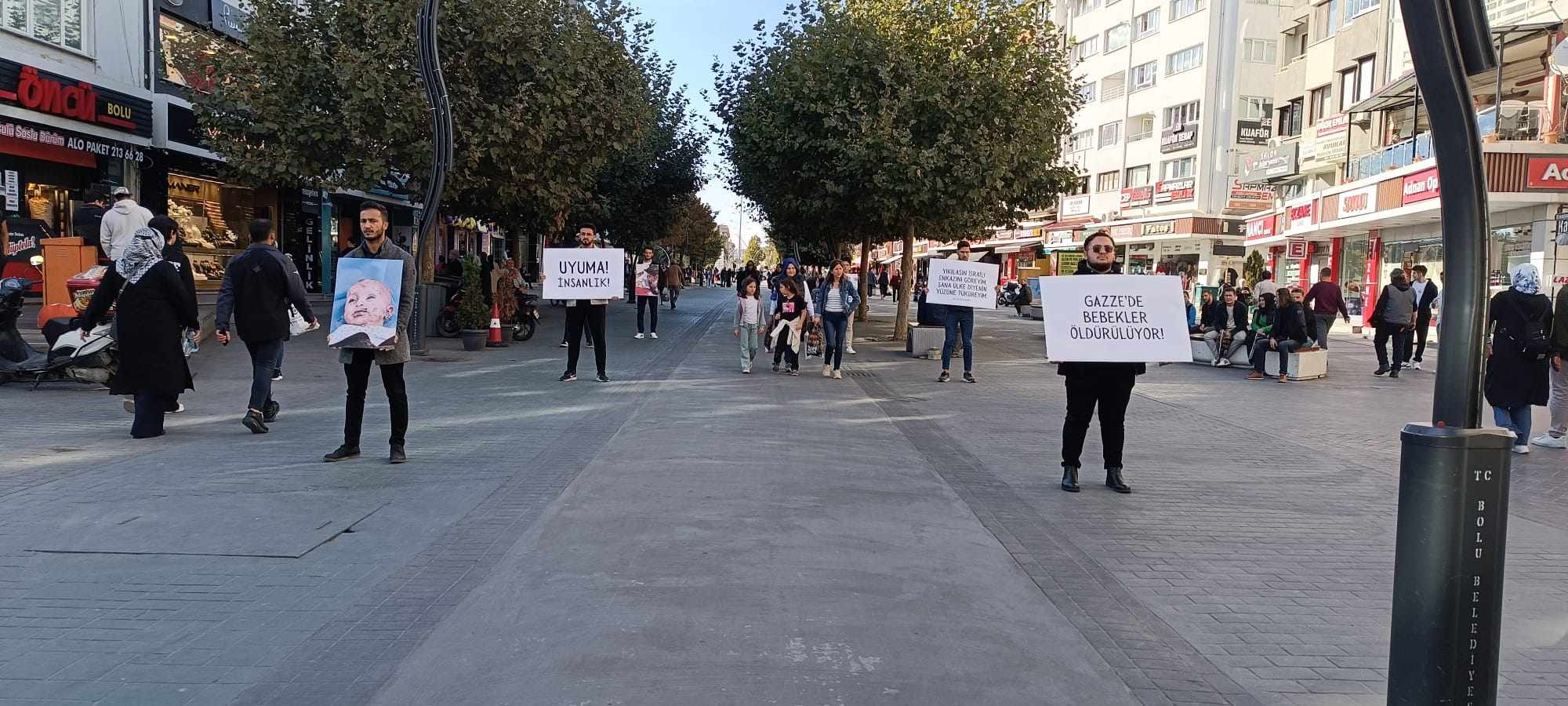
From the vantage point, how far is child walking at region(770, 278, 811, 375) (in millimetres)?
14602

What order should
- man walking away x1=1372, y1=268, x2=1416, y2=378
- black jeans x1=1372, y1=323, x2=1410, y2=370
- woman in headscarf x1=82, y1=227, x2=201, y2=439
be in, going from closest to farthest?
woman in headscarf x1=82, y1=227, x2=201, y2=439 < man walking away x1=1372, y1=268, x2=1416, y2=378 < black jeans x1=1372, y1=323, x2=1410, y2=370

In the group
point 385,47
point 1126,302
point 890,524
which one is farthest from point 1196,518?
point 385,47

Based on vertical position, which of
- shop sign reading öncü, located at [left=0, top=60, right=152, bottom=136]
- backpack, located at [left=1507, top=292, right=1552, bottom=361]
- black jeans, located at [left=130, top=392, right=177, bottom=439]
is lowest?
black jeans, located at [left=130, top=392, right=177, bottom=439]

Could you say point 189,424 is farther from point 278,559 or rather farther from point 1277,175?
point 1277,175

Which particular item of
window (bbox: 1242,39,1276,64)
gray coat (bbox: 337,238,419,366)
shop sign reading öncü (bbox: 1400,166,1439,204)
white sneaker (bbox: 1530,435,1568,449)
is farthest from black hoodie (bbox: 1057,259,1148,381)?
window (bbox: 1242,39,1276,64)

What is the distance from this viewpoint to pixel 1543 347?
912 cm

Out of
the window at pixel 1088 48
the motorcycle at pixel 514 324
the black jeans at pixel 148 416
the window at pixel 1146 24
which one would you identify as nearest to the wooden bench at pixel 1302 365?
the motorcycle at pixel 514 324

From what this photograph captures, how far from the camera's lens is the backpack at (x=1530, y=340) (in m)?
9.14

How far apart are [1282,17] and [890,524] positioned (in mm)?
49355

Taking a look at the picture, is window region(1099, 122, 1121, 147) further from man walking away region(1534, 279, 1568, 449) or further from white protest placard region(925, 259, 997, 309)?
man walking away region(1534, 279, 1568, 449)

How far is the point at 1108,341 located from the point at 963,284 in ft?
25.5

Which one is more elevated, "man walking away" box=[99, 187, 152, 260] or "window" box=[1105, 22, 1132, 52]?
"window" box=[1105, 22, 1132, 52]

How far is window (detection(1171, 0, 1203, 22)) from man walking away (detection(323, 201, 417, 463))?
50216 millimetres

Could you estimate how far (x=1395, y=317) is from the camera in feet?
56.4
